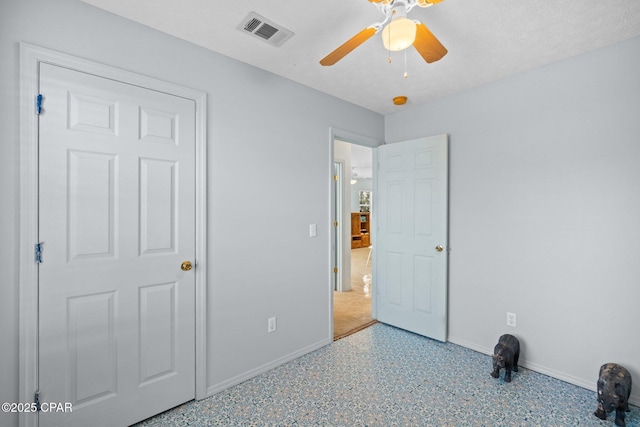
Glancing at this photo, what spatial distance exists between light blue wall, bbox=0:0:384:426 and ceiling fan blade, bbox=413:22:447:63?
110 cm

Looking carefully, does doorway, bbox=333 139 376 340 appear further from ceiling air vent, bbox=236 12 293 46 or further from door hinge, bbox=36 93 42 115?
door hinge, bbox=36 93 42 115

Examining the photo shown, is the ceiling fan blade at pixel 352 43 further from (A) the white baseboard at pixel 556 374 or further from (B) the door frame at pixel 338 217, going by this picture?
(B) the door frame at pixel 338 217

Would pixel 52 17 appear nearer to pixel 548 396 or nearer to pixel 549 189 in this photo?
pixel 549 189

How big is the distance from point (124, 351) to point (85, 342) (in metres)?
0.21

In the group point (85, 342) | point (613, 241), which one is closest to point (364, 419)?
point (85, 342)

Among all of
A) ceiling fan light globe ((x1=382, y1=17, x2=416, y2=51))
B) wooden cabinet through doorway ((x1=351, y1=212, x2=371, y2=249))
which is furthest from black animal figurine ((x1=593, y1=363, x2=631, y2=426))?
wooden cabinet through doorway ((x1=351, y1=212, x2=371, y2=249))

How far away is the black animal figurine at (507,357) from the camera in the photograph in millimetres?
2303

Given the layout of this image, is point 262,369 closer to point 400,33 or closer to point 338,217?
point 400,33

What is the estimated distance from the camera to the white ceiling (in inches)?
65.7

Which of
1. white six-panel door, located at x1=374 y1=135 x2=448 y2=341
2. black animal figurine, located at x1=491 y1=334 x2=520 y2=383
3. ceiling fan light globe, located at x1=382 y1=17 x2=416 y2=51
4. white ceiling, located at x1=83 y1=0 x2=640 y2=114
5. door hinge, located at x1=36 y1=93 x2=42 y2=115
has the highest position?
white ceiling, located at x1=83 y1=0 x2=640 y2=114

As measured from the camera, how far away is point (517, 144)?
2.55 metres

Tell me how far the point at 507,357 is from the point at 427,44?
228 centimetres

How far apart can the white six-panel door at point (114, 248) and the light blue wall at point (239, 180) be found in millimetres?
127

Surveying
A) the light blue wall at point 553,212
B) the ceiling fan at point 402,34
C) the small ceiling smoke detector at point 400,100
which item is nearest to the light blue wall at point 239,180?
the small ceiling smoke detector at point 400,100
